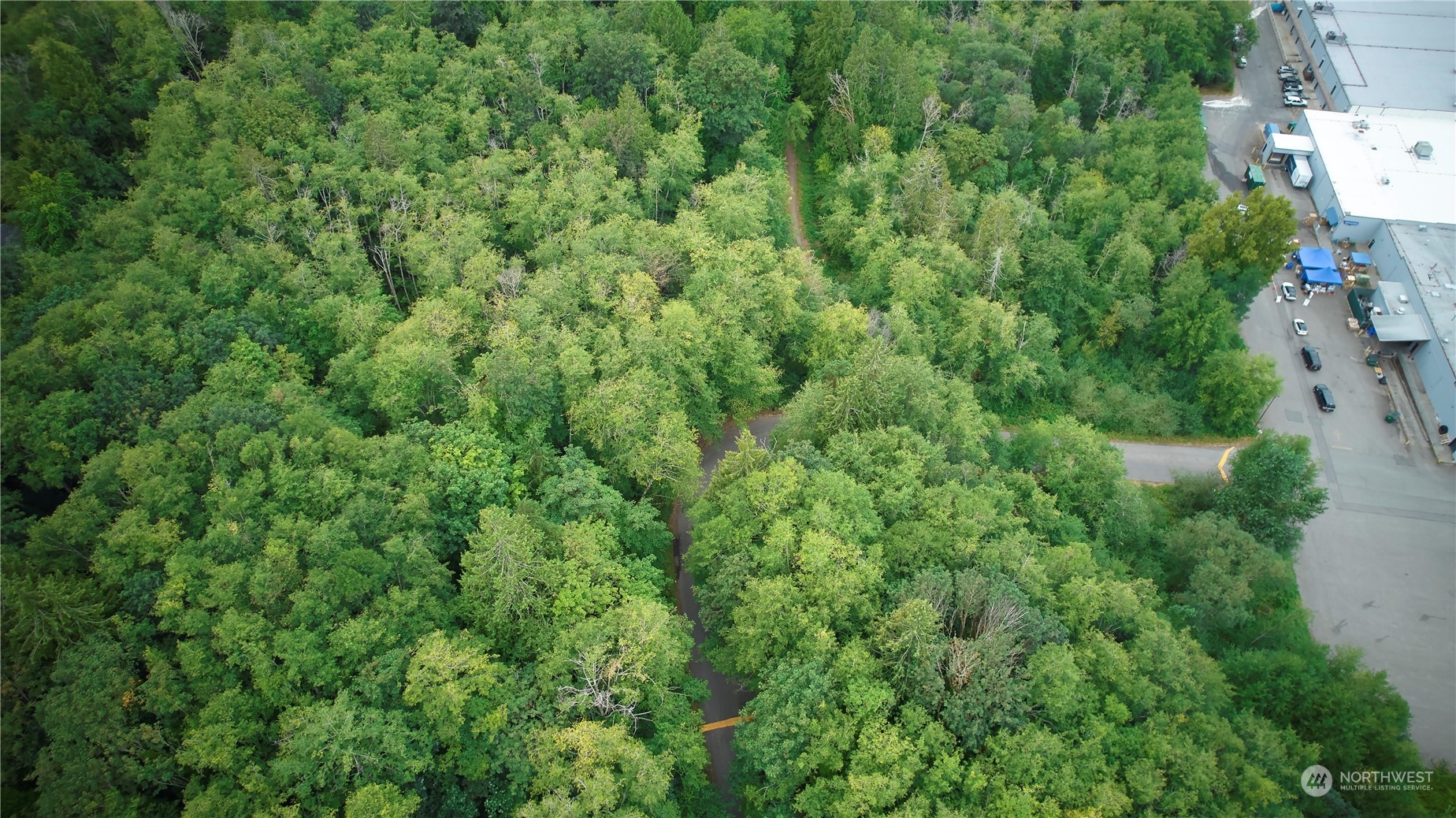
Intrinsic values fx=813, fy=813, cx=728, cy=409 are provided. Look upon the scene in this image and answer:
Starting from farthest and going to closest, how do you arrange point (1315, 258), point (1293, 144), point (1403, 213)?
point (1293, 144) < point (1403, 213) < point (1315, 258)

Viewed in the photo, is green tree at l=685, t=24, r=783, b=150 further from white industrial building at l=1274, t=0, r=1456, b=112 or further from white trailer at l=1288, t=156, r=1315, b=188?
white industrial building at l=1274, t=0, r=1456, b=112

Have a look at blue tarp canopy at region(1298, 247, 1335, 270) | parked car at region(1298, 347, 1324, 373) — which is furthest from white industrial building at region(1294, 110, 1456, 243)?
parked car at region(1298, 347, 1324, 373)

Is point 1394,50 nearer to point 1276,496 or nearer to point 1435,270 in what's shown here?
point 1435,270

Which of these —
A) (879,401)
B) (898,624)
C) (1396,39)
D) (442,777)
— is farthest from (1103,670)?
(1396,39)

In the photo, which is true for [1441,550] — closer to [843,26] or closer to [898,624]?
[898,624]

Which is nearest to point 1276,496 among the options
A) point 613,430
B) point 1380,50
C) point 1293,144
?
point 613,430
